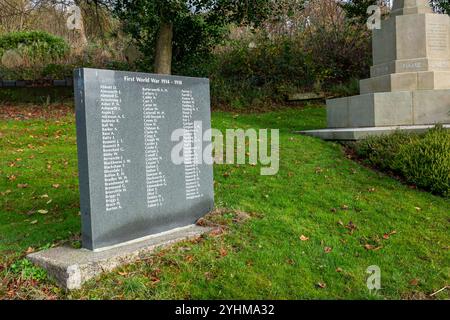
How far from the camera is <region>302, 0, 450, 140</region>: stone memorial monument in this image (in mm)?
9812

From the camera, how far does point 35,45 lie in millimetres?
18375

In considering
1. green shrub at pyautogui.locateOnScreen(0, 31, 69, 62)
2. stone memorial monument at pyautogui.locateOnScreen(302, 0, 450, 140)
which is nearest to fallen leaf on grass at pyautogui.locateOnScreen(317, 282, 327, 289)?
stone memorial monument at pyautogui.locateOnScreen(302, 0, 450, 140)

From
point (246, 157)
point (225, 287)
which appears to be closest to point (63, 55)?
point (246, 157)

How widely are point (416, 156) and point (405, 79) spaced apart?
12.2 feet

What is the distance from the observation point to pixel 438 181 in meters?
6.88

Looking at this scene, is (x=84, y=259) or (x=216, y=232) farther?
(x=216, y=232)

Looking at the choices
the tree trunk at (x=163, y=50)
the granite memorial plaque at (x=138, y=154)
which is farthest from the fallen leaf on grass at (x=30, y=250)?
the tree trunk at (x=163, y=50)

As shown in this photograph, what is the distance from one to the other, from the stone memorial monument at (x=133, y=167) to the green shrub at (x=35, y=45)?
586 inches

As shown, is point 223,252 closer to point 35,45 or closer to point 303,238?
point 303,238

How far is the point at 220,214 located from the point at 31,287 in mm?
2496

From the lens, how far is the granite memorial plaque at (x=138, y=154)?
4.42 m

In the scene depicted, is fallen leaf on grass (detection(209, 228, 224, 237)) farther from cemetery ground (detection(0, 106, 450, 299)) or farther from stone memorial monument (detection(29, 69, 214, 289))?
stone memorial monument (detection(29, 69, 214, 289))

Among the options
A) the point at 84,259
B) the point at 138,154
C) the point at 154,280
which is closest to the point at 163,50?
the point at 138,154

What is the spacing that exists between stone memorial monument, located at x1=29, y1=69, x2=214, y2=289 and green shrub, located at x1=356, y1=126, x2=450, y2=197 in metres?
3.61
